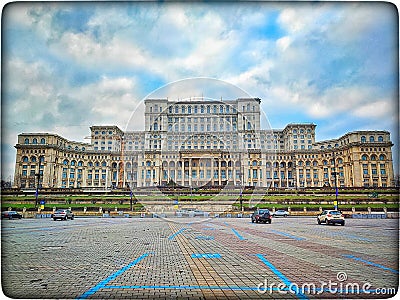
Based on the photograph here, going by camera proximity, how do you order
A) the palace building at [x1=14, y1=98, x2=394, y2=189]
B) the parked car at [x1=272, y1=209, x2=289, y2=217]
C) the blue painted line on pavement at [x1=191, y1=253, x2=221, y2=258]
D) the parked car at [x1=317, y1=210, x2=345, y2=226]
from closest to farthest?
1. the blue painted line on pavement at [x1=191, y1=253, x2=221, y2=258]
2. the parked car at [x1=317, y1=210, x2=345, y2=226]
3. the palace building at [x1=14, y1=98, x2=394, y2=189]
4. the parked car at [x1=272, y1=209, x2=289, y2=217]

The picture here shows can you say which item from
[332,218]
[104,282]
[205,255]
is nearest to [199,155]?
[332,218]

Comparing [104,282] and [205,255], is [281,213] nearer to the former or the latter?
[205,255]

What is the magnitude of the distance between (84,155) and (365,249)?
141ft

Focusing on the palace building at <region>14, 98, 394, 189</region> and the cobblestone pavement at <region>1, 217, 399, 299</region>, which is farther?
the palace building at <region>14, 98, 394, 189</region>

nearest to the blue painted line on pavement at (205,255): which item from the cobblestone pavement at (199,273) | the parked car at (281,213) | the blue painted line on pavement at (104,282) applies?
the cobblestone pavement at (199,273)

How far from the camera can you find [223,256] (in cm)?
801

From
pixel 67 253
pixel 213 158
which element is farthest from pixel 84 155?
pixel 67 253

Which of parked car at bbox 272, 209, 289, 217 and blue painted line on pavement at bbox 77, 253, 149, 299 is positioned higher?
blue painted line on pavement at bbox 77, 253, 149, 299

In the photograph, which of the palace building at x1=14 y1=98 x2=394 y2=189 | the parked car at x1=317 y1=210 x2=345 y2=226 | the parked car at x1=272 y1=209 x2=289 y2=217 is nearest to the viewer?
the parked car at x1=317 y1=210 x2=345 y2=226

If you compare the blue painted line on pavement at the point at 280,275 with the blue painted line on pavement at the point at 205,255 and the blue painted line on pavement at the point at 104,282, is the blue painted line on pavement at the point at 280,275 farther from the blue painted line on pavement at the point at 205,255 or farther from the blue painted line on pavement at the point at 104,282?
the blue painted line on pavement at the point at 104,282

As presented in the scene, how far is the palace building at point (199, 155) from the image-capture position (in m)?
27.0

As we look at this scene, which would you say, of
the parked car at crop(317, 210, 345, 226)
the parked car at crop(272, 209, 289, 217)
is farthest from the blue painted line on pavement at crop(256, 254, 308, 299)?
the parked car at crop(272, 209, 289, 217)

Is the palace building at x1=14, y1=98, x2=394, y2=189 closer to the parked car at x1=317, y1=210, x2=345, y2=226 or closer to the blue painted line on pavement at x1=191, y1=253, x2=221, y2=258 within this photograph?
A: the parked car at x1=317, y1=210, x2=345, y2=226

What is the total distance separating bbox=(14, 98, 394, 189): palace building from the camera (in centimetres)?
2700
